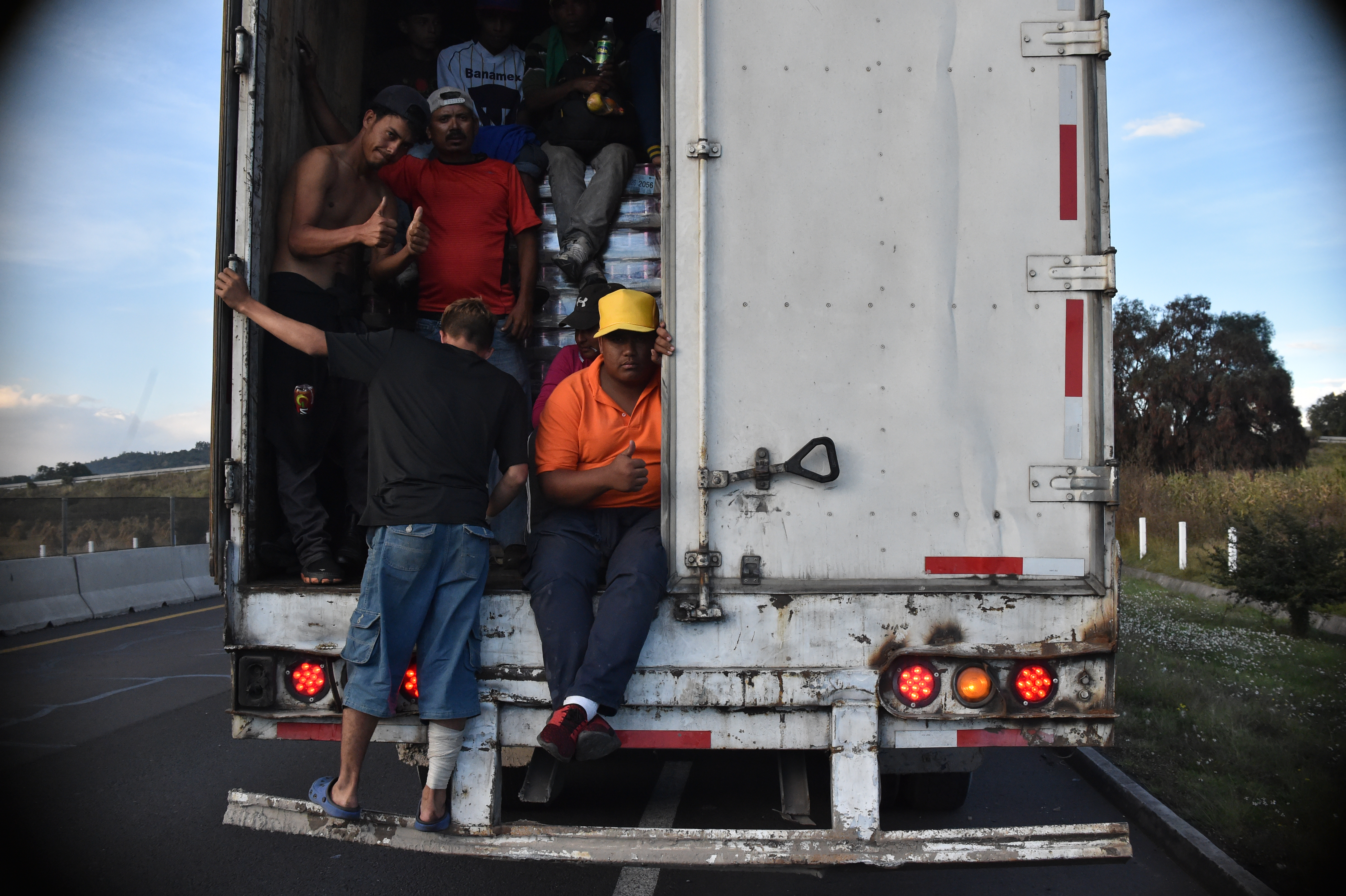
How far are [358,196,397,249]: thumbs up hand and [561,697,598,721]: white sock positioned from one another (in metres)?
2.02

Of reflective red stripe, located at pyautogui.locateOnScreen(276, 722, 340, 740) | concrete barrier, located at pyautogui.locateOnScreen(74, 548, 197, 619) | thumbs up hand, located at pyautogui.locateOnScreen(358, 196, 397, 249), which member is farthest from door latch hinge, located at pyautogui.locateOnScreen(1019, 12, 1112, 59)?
concrete barrier, located at pyautogui.locateOnScreen(74, 548, 197, 619)

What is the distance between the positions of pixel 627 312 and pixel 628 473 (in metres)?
0.62

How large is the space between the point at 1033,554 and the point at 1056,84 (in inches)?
60.2

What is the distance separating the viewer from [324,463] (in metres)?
4.05

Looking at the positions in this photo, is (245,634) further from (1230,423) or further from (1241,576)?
(1230,423)

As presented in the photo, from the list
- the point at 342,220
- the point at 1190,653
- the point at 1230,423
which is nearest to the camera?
the point at 342,220

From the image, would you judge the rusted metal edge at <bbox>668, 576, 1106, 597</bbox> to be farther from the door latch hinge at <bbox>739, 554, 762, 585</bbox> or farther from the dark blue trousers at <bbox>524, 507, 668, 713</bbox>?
the dark blue trousers at <bbox>524, 507, 668, 713</bbox>

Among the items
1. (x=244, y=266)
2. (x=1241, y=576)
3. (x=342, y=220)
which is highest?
(x=342, y=220)

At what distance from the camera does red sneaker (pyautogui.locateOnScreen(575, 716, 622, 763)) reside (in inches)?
108

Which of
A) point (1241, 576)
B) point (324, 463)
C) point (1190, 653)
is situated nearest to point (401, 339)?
point (324, 463)

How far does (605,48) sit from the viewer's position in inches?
206

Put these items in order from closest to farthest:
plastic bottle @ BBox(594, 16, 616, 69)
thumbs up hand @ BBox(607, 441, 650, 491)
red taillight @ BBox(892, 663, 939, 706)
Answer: red taillight @ BBox(892, 663, 939, 706) < thumbs up hand @ BBox(607, 441, 650, 491) < plastic bottle @ BBox(594, 16, 616, 69)

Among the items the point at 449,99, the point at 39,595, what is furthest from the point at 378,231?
the point at 39,595

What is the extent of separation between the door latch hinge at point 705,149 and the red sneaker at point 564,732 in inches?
70.0
